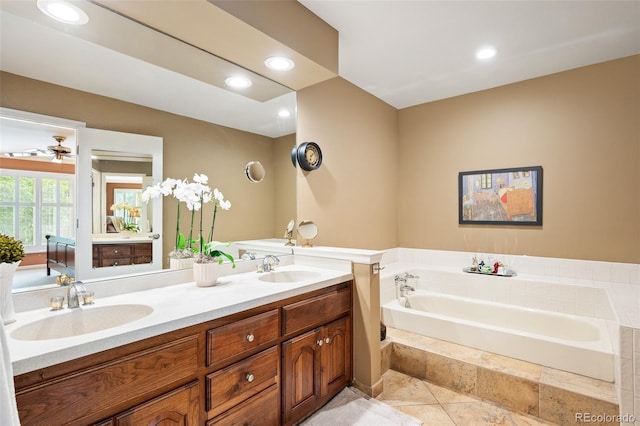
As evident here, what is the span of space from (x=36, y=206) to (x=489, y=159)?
389cm

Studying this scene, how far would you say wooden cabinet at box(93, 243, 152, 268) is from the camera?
63.5 inches

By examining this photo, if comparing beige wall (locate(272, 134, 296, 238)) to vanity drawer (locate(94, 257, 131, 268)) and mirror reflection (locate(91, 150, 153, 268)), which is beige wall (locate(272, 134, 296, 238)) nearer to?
mirror reflection (locate(91, 150, 153, 268))

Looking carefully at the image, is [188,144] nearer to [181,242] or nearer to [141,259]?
[181,242]

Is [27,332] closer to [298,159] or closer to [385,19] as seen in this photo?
[298,159]

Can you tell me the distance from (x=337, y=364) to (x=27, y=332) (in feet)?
5.48

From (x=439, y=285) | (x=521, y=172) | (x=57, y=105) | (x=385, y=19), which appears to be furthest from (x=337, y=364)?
(x=521, y=172)

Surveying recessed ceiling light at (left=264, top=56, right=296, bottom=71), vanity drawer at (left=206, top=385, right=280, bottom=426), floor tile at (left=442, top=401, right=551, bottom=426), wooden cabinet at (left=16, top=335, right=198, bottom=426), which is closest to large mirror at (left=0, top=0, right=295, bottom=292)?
recessed ceiling light at (left=264, top=56, right=296, bottom=71)

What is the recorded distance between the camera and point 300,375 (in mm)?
1834

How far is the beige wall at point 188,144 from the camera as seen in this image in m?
1.43

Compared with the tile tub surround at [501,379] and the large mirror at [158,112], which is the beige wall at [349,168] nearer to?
the large mirror at [158,112]

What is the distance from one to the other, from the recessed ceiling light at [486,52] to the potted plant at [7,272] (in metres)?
3.35

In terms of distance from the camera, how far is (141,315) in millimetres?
1468

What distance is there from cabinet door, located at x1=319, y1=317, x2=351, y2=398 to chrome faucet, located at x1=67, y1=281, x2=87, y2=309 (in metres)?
1.30

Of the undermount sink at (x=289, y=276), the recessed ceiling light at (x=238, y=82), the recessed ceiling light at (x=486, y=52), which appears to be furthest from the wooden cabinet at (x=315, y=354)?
the recessed ceiling light at (x=486, y=52)
